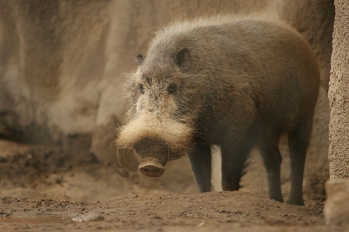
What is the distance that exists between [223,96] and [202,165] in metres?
1.06

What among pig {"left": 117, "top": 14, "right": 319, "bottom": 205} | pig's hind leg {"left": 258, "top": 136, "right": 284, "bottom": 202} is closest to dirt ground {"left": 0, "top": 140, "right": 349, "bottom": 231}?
pig {"left": 117, "top": 14, "right": 319, "bottom": 205}

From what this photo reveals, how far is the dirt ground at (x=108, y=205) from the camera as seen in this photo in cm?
486

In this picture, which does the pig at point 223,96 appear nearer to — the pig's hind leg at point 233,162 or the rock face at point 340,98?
the pig's hind leg at point 233,162

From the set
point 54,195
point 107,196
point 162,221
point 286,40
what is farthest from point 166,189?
point 162,221

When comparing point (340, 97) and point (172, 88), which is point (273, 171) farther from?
point (340, 97)

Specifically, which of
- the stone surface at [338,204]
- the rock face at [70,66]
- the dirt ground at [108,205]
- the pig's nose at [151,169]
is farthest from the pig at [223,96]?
the stone surface at [338,204]

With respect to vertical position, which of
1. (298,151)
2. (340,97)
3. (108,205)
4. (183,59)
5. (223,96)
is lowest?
(108,205)

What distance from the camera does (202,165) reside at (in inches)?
301

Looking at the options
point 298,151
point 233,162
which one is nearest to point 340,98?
point 233,162

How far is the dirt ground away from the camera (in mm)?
4863

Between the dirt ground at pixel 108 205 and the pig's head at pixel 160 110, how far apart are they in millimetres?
427

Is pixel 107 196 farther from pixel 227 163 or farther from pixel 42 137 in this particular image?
pixel 227 163

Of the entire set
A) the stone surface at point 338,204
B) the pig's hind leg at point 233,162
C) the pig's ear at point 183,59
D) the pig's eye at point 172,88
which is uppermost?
the pig's ear at point 183,59

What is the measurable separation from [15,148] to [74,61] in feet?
4.75
